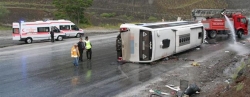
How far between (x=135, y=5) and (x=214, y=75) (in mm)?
73428

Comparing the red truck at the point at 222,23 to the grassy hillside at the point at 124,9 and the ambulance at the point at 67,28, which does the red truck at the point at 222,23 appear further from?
the grassy hillside at the point at 124,9

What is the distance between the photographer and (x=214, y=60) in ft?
61.5

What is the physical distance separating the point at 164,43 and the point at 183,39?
3.02 metres

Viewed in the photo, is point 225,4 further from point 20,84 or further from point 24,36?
point 20,84

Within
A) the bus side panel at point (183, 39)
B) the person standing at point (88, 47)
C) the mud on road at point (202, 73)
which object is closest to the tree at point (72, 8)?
the mud on road at point (202, 73)

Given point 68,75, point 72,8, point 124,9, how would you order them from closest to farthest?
point 68,75 → point 72,8 → point 124,9

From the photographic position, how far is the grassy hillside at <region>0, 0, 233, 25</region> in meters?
66.9

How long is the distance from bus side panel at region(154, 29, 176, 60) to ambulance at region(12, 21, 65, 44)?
55.8ft

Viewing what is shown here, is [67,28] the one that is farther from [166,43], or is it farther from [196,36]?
[166,43]

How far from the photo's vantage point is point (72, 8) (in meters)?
51.8

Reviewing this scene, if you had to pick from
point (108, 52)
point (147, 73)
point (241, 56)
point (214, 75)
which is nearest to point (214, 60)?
point (241, 56)

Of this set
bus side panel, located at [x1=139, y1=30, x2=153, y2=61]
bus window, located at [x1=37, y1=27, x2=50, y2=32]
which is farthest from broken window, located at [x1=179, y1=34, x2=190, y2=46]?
bus window, located at [x1=37, y1=27, x2=50, y2=32]

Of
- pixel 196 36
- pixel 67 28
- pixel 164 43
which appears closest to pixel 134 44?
pixel 164 43

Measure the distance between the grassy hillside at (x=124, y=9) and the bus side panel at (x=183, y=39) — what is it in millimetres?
46185
